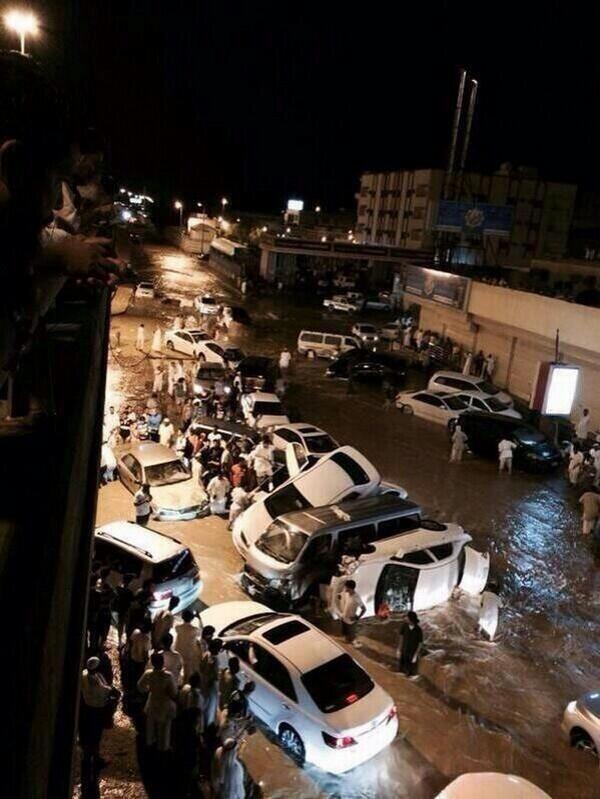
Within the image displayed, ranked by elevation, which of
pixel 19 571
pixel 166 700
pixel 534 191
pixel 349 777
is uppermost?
pixel 534 191

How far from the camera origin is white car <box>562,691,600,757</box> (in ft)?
26.1

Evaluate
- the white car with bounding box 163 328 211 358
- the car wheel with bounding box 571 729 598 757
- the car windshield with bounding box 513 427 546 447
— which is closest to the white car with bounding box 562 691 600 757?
the car wheel with bounding box 571 729 598 757

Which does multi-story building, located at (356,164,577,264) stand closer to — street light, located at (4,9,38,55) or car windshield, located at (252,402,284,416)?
car windshield, located at (252,402,284,416)

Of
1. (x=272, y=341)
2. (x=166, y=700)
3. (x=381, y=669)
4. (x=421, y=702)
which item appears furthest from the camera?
(x=272, y=341)

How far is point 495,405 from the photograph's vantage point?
21.1 metres

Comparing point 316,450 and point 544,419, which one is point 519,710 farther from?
point 544,419

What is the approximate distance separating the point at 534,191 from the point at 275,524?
48.8 metres

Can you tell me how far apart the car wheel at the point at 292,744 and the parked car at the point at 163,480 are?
5882 millimetres

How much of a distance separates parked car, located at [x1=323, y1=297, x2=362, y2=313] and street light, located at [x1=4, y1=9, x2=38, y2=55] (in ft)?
103

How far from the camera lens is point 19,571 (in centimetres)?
280

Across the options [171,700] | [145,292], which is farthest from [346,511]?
[145,292]

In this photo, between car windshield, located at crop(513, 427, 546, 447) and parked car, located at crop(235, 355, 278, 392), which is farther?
parked car, located at crop(235, 355, 278, 392)

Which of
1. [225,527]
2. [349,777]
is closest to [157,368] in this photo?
[225,527]

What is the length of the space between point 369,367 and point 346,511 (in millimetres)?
14439
